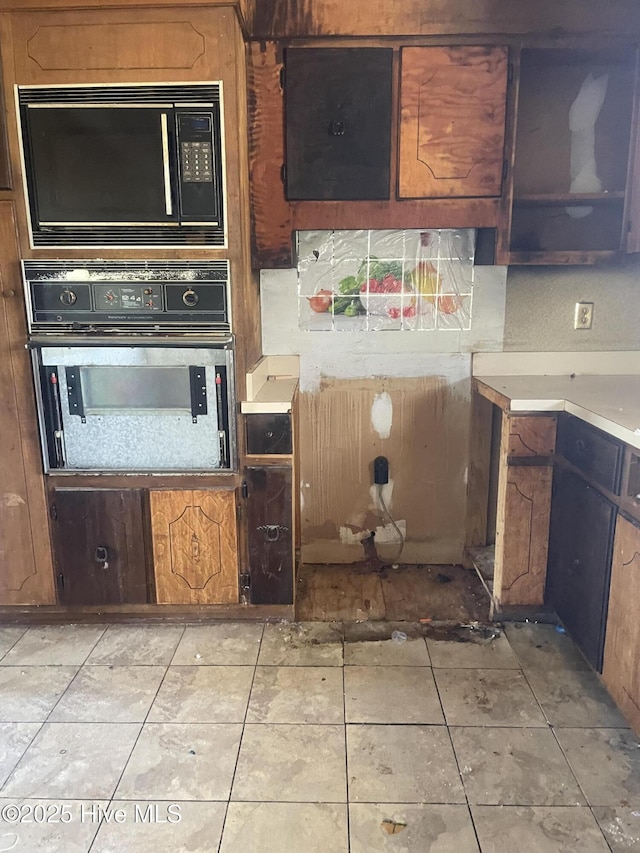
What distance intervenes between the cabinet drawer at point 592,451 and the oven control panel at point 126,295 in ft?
4.07

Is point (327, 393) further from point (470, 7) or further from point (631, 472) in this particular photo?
point (470, 7)

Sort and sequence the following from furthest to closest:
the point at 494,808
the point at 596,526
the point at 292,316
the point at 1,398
Answer: 1. the point at 292,316
2. the point at 1,398
3. the point at 596,526
4. the point at 494,808

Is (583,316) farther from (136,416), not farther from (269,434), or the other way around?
(136,416)

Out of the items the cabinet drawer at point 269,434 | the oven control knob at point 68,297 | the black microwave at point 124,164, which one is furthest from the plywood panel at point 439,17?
the cabinet drawer at point 269,434

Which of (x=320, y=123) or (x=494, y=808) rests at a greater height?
(x=320, y=123)

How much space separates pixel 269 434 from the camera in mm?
2201

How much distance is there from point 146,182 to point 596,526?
1.86m

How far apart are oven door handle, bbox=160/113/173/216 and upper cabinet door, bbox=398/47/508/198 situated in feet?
2.82

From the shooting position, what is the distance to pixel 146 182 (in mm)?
2031

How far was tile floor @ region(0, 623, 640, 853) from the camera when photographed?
1.43 meters

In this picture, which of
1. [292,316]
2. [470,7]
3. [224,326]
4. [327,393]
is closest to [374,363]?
[327,393]

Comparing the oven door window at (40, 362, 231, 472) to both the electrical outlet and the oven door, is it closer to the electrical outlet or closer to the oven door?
the oven door

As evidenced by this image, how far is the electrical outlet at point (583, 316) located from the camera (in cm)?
262

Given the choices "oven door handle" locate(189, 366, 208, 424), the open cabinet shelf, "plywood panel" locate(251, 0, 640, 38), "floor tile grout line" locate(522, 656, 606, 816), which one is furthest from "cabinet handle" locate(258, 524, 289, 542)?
"plywood panel" locate(251, 0, 640, 38)
